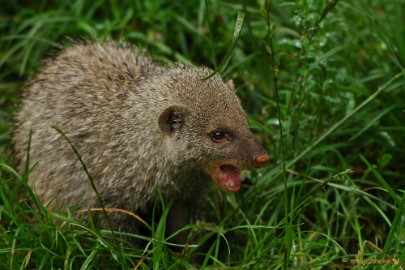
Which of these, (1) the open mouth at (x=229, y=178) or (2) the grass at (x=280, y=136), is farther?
(1) the open mouth at (x=229, y=178)

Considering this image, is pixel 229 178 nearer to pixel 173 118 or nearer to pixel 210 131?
pixel 210 131

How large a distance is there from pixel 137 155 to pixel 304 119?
1.27 meters

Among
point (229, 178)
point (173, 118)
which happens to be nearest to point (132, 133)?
point (173, 118)

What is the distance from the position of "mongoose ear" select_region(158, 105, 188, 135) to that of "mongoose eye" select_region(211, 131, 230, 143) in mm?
197

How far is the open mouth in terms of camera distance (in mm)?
4152

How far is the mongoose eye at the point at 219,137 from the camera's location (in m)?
4.05

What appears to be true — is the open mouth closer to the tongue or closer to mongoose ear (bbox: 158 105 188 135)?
the tongue

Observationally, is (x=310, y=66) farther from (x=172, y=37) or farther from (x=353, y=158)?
(x=172, y=37)

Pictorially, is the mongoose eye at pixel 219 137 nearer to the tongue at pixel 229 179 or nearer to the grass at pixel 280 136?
the tongue at pixel 229 179

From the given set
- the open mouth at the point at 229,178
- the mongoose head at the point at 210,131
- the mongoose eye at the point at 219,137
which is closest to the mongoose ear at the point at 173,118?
the mongoose head at the point at 210,131

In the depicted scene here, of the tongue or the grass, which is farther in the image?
the tongue

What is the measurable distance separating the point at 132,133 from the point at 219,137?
553 mm

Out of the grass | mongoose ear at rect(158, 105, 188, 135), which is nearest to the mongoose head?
mongoose ear at rect(158, 105, 188, 135)

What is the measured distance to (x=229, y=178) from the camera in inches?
164
